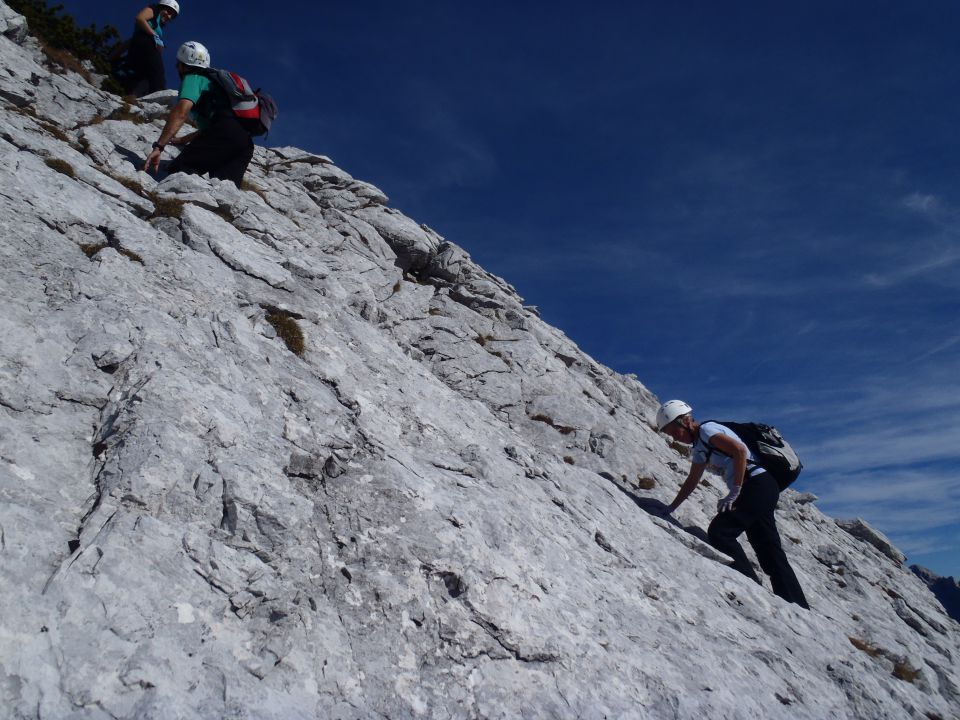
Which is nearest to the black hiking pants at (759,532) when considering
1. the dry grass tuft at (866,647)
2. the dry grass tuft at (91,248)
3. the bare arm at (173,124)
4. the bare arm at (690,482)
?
the bare arm at (690,482)

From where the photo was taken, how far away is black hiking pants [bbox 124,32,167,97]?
2116cm

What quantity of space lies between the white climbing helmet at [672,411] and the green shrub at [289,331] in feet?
25.8

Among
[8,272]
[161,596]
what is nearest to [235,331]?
[8,272]

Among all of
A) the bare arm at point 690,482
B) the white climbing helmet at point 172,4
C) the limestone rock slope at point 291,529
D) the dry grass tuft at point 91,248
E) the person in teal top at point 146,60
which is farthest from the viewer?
the person in teal top at point 146,60

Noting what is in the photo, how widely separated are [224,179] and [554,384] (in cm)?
1031

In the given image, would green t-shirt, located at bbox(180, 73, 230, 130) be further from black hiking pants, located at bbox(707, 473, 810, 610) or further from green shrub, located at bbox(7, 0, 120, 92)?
black hiking pants, located at bbox(707, 473, 810, 610)

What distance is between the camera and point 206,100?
14.1m

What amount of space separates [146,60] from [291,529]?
22980mm

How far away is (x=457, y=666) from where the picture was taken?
5.40 m

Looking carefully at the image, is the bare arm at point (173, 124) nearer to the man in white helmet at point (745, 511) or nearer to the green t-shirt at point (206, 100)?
the green t-shirt at point (206, 100)

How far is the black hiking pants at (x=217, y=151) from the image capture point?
13.9 meters

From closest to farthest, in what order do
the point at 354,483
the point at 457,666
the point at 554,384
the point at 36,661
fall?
the point at 36,661 < the point at 457,666 < the point at 354,483 < the point at 554,384

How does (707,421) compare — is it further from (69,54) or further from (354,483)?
(69,54)

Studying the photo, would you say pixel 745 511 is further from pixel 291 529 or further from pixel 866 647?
pixel 291 529
